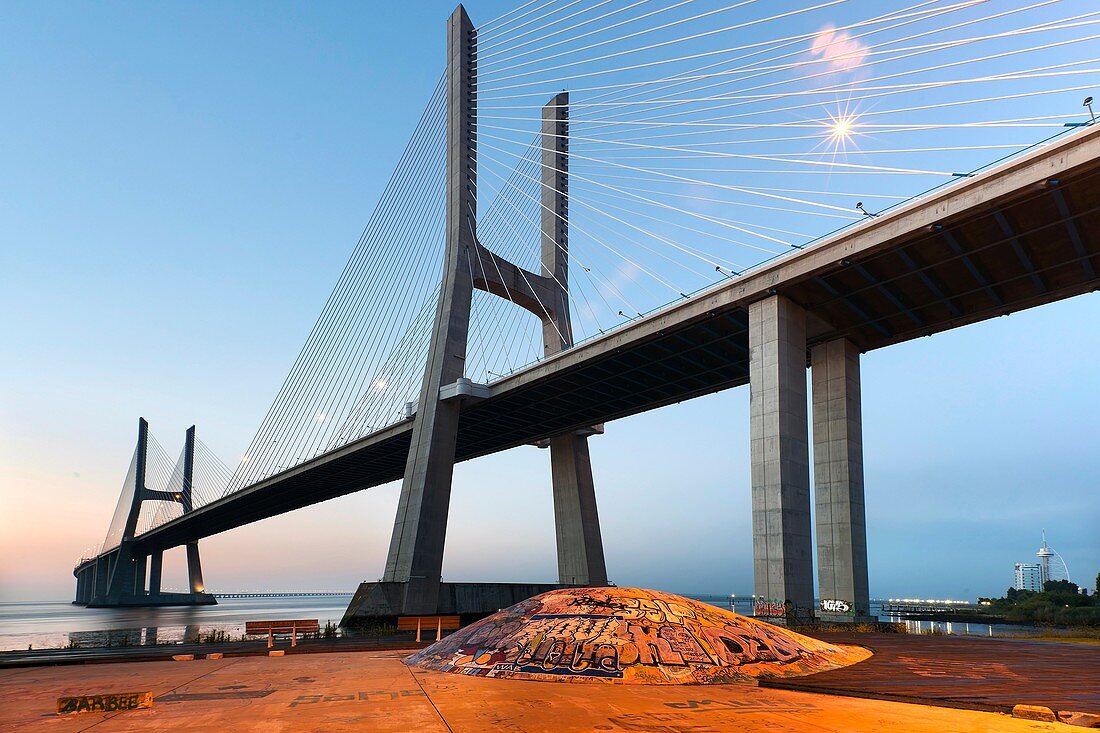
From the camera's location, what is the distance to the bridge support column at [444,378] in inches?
1693

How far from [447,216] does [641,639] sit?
1583 inches

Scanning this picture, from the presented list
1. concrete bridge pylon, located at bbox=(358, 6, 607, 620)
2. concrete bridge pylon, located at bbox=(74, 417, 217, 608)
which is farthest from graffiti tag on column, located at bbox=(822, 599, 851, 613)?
concrete bridge pylon, located at bbox=(74, 417, 217, 608)

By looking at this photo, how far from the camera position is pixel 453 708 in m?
8.78

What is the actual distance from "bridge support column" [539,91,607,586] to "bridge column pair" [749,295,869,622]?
807 inches

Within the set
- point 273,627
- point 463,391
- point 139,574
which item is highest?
point 463,391

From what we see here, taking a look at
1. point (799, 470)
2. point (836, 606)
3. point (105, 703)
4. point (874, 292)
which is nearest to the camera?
point (105, 703)

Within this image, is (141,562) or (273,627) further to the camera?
(141,562)

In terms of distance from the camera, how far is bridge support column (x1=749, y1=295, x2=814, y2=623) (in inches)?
1089

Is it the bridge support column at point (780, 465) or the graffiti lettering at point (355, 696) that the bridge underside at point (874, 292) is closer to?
the bridge support column at point (780, 465)

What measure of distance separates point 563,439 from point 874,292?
2723 cm

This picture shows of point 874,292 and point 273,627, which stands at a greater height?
point 874,292

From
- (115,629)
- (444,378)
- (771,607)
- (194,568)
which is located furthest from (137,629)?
(194,568)

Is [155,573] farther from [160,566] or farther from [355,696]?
[355,696]

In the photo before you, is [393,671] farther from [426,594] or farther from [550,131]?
[550,131]
